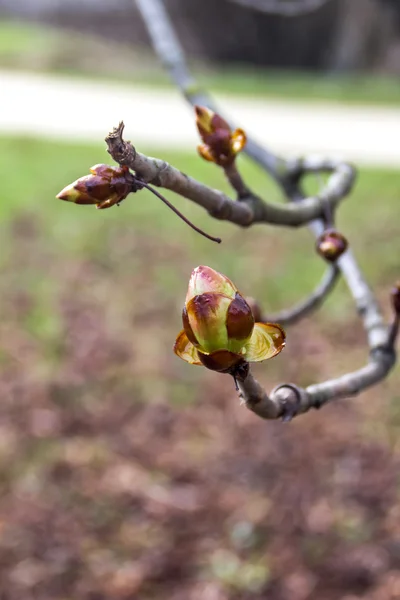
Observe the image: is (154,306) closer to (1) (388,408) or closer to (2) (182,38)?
(1) (388,408)

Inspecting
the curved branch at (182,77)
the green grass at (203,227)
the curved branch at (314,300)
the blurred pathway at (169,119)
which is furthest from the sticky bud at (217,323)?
the blurred pathway at (169,119)

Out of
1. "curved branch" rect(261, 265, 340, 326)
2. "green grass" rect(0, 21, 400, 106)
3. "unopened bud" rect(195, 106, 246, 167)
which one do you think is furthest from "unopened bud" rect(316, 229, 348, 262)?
"green grass" rect(0, 21, 400, 106)

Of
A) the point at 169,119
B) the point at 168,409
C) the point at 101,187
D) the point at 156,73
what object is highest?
the point at 156,73

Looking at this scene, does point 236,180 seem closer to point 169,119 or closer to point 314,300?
point 314,300

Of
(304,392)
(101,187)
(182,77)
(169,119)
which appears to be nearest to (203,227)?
(169,119)

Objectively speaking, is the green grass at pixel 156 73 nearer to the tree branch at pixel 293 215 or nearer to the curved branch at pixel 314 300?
the tree branch at pixel 293 215

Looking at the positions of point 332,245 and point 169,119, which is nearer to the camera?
point 332,245
